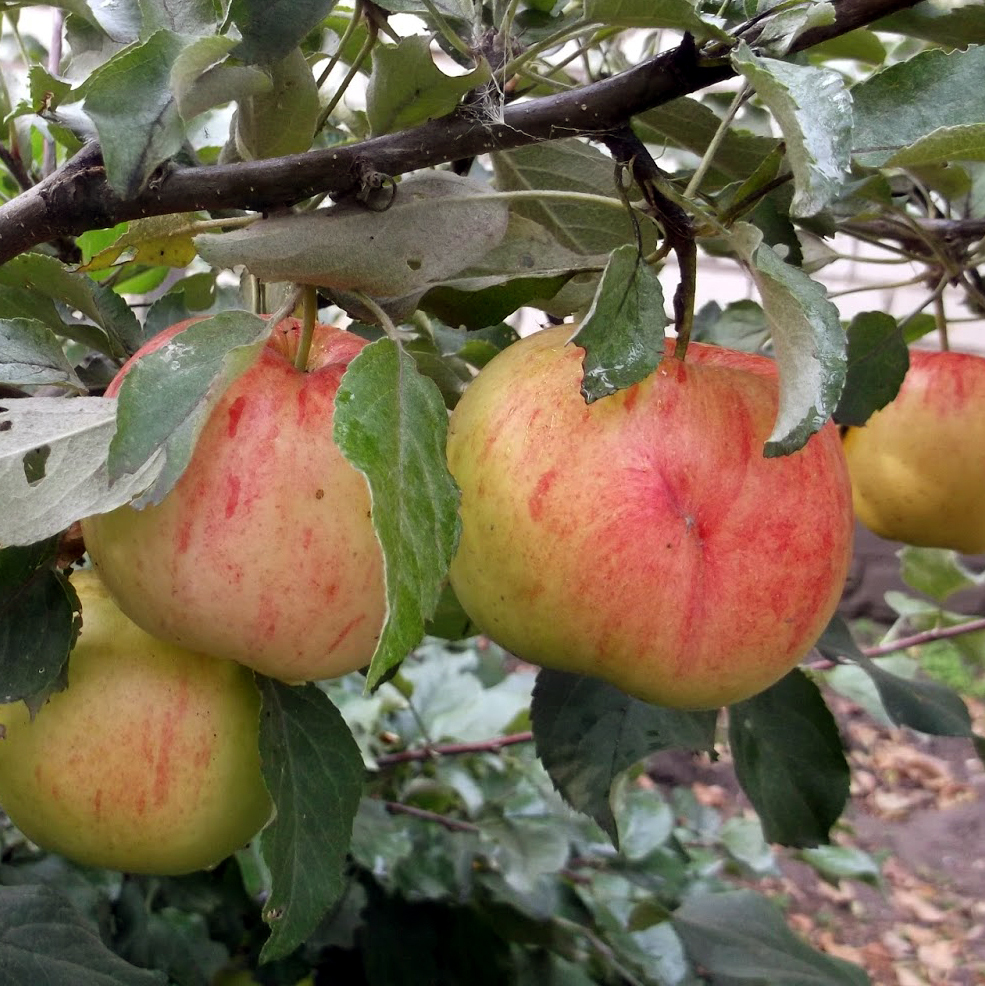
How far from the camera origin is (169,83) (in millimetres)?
405

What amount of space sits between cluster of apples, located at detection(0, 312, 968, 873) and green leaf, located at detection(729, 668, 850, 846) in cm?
34

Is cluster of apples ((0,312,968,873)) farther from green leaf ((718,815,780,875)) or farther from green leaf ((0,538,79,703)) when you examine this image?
green leaf ((718,815,780,875))

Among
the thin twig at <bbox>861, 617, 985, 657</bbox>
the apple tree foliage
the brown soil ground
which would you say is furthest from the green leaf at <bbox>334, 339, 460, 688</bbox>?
the brown soil ground

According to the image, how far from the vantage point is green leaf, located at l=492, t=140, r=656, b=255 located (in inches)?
23.4

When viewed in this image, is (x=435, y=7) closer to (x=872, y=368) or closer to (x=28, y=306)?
(x=28, y=306)

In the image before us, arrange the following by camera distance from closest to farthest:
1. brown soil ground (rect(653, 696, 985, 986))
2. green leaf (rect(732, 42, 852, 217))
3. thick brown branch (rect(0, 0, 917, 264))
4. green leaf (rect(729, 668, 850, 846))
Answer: green leaf (rect(732, 42, 852, 217)) → thick brown branch (rect(0, 0, 917, 264)) → green leaf (rect(729, 668, 850, 846)) → brown soil ground (rect(653, 696, 985, 986))

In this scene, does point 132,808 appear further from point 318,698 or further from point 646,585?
point 646,585

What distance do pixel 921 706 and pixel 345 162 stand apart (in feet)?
2.31

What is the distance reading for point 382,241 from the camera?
0.47 m

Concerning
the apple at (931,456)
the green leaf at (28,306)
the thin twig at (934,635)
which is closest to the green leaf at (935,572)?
the thin twig at (934,635)

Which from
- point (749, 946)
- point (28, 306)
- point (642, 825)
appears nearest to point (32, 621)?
point (28, 306)

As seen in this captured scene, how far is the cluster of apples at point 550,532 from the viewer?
1.49ft

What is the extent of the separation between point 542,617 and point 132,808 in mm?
277

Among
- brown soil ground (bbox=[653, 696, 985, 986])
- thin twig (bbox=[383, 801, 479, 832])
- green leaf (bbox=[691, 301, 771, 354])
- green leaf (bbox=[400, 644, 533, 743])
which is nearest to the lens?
green leaf (bbox=[691, 301, 771, 354])
